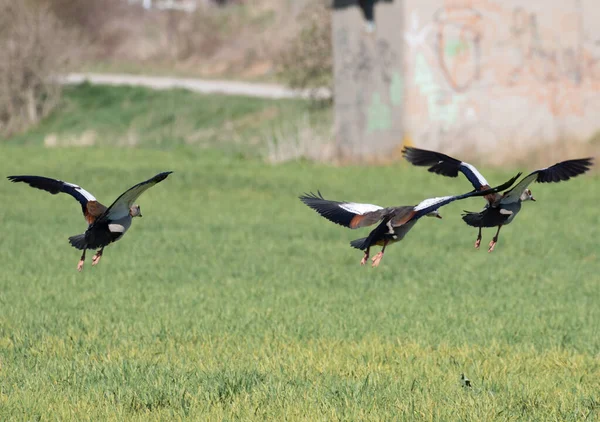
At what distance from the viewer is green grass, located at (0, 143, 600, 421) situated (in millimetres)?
9039

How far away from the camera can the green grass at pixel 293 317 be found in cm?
904

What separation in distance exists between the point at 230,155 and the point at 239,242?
51.9 ft

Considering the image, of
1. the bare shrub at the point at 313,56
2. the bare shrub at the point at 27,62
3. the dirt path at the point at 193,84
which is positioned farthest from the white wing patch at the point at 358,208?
the bare shrub at the point at 27,62

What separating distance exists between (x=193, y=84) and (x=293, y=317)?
41.7 meters

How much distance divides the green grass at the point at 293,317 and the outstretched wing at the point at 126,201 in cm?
379

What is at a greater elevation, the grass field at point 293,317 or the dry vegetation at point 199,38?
the dry vegetation at point 199,38

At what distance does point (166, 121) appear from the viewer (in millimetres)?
45344

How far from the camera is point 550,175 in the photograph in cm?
511

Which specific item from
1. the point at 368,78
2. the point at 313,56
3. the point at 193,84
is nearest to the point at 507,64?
the point at 368,78

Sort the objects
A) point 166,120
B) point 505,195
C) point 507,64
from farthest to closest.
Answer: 1. point 166,120
2. point 507,64
3. point 505,195

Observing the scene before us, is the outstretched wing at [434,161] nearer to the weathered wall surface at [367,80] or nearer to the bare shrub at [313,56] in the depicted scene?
the weathered wall surface at [367,80]

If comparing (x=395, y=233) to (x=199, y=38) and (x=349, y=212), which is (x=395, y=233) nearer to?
(x=349, y=212)

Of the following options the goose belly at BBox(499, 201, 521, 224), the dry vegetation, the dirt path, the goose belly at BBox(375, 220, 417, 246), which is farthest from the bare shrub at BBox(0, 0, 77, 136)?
the goose belly at BBox(499, 201, 521, 224)

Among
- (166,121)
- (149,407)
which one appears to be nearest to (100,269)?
(149,407)
